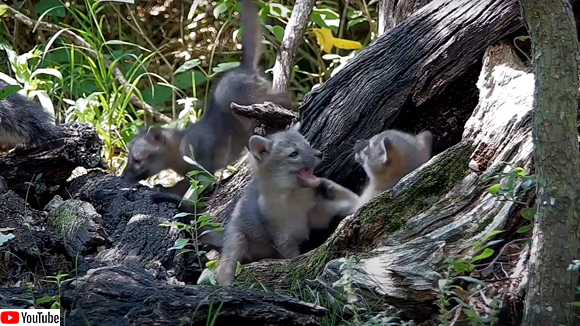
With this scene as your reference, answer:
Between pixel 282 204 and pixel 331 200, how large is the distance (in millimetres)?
298

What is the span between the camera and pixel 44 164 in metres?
6.19

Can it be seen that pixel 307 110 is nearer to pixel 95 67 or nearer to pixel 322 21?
pixel 322 21

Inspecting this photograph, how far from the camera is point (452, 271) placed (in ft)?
12.2

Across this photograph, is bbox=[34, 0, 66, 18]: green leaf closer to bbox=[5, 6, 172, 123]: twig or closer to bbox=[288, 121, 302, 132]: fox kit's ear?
bbox=[5, 6, 172, 123]: twig

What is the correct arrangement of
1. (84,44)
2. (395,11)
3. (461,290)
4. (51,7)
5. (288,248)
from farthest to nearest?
(51,7) → (84,44) → (395,11) → (288,248) → (461,290)

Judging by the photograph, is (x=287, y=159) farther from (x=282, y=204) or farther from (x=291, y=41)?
(x=291, y=41)

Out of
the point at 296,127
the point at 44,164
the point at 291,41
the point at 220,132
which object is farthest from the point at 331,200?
the point at 44,164

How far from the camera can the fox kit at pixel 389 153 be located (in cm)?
532

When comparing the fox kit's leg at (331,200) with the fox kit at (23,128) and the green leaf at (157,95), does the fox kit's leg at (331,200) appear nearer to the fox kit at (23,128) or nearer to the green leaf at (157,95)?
the fox kit at (23,128)

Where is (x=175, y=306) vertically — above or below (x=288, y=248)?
above

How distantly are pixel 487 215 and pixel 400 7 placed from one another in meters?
2.49

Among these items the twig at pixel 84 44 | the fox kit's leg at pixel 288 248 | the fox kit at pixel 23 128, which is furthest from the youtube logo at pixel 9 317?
the twig at pixel 84 44

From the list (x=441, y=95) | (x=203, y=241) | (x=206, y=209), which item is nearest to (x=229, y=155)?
A: (x=206, y=209)

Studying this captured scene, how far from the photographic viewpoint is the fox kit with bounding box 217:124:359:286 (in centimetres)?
542
